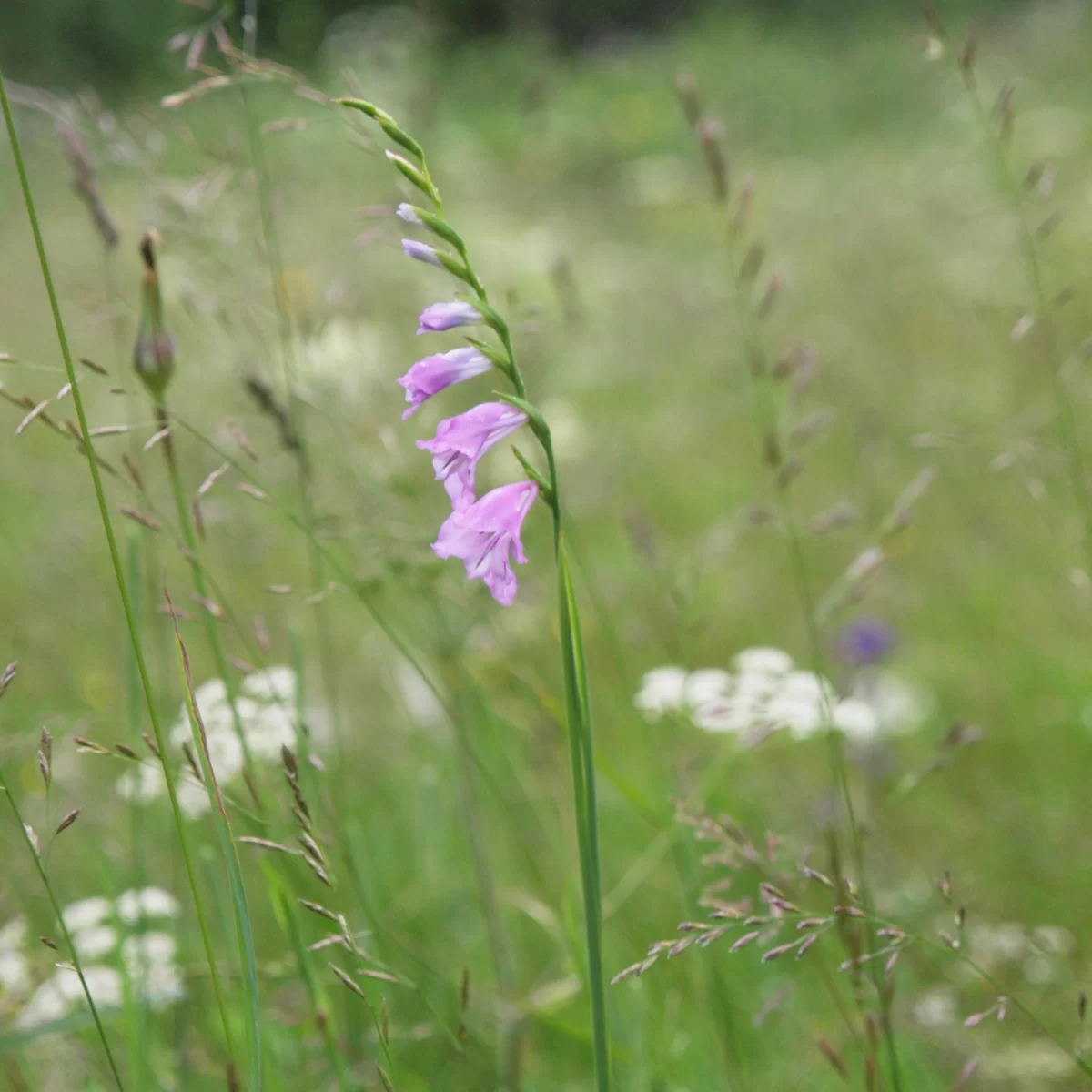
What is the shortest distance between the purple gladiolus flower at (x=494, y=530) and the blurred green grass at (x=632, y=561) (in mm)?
402

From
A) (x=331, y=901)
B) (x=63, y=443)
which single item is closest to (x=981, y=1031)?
(x=331, y=901)

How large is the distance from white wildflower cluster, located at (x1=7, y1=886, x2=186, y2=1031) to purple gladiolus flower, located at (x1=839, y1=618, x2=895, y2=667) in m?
1.27

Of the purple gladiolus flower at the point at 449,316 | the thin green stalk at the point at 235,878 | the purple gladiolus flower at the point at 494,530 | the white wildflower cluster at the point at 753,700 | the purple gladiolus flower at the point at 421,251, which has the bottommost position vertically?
the white wildflower cluster at the point at 753,700

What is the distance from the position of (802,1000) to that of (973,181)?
5575 millimetres

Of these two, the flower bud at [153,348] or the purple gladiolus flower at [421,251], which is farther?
the flower bud at [153,348]

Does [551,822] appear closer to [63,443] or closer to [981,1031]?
[981,1031]

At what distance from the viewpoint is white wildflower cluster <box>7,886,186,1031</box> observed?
1.19 metres

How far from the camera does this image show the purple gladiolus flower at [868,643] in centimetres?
206

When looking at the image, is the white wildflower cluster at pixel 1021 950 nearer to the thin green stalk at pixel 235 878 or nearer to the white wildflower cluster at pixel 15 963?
the thin green stalk at pixel 235 878

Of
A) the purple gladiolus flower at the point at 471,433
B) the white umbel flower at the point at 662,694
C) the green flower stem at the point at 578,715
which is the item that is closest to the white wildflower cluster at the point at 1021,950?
the white umbel flower at the point at 662,694

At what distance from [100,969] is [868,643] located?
4.62 ft

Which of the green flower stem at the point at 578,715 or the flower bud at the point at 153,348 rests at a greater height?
the flower bud at the point at 153,348

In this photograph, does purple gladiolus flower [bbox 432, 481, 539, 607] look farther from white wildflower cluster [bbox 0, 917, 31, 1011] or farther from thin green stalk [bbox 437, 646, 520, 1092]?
white wildflower cluster [bbox 0, 917, 31, 1011]

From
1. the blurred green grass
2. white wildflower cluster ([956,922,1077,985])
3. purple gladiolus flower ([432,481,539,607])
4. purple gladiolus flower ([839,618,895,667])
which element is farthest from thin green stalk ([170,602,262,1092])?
purple gladiolus flower ([839,618,895,667])
